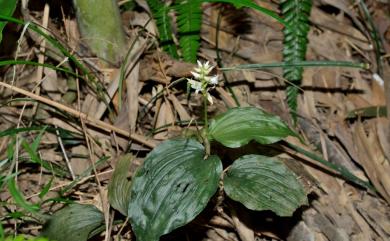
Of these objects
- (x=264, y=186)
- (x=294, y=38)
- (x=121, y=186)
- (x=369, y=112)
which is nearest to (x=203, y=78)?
(x=264, y=186)

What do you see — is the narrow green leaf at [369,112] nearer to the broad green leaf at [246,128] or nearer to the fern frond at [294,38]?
the fern frond at [294,38]

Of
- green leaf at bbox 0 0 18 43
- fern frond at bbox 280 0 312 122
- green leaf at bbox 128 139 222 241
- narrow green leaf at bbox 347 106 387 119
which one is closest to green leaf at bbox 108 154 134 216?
green leaf at bbox 128 139 222 241

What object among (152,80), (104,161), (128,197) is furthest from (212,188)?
(152,80)

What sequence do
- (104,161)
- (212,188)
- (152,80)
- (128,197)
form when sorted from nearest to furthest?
(212,188)
(128,197)
(104,161)
(152,80)

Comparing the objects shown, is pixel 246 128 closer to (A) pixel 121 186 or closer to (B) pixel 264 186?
(B) pixel 264 186

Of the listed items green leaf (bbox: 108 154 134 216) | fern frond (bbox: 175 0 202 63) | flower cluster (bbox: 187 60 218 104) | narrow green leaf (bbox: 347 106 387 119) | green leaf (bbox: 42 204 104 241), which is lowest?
Result: green leaf (bbox: 42 204 104 241)

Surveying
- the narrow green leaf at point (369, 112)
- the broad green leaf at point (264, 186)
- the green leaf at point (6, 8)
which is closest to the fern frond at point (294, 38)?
the narrow green leaf at point (369, 112)

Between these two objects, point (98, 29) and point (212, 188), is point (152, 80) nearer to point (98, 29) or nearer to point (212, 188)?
point (98, 29)

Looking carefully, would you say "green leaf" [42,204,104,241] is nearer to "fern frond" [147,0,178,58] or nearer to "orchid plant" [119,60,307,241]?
"orchid plant" [119,60,307,241]
